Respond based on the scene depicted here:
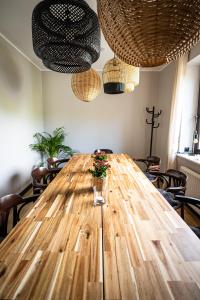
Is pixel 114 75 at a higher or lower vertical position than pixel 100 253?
higher

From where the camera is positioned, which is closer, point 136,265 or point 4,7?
point 136,265

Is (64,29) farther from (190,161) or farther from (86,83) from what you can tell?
(190,161)

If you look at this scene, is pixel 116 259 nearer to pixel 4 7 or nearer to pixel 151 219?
pixel 151 219

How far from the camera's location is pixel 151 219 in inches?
47.1

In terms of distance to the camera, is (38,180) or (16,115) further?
(16,115)

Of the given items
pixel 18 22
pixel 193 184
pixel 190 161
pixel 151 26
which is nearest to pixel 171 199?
pixel 193 184

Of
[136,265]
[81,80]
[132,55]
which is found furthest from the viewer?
[81,80]

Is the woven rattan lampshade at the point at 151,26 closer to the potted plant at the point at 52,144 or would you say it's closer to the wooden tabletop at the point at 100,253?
the wooden tabletop at the point at 100,253

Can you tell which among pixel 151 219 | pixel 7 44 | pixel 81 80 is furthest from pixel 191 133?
pixel 7 44

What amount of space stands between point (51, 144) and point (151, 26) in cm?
377

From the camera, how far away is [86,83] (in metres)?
2.47

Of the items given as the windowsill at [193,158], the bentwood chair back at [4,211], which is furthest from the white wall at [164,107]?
the bentwood chair back at [4,211]

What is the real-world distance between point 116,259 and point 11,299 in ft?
1.47

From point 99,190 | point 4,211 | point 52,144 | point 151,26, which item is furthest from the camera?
point 52,144
